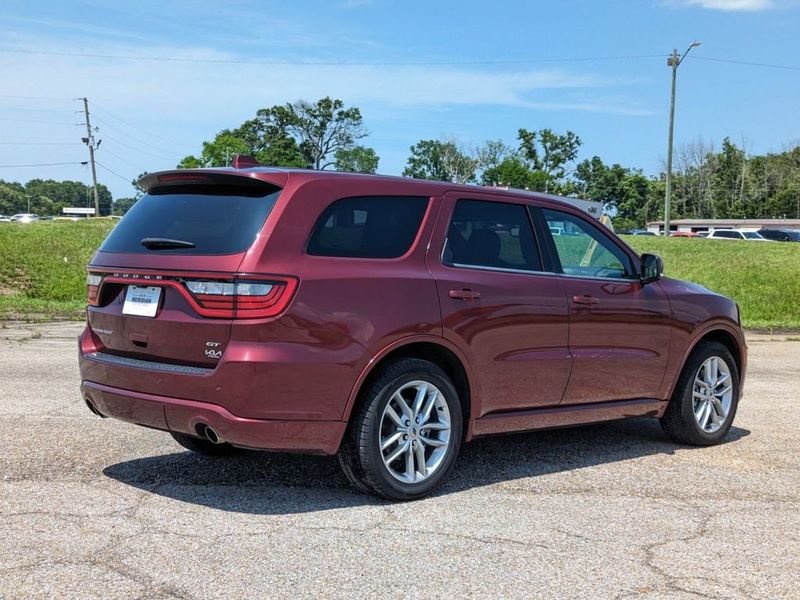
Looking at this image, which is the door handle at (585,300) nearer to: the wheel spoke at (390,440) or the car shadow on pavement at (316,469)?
the car shadow on pavement at (316,469)

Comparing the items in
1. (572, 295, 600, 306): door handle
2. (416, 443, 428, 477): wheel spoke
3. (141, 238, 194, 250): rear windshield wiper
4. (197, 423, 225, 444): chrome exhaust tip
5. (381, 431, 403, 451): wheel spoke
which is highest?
(141, 238, 194, 250): rear windshield wiper

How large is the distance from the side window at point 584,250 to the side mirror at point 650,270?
0.10 metres

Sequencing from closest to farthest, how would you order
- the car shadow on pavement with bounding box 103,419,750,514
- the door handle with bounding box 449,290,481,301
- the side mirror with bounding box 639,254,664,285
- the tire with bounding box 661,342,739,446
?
1. the car shadow on pavement with bounding box 103,419,750,514
2. the door handle with bounding box 449,290,481,301
3. the side mirror with bounding box 639,254,664,285
4. the tire with bounding box 661,342,739,446

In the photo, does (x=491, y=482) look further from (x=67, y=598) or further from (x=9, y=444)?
(x=9, y=444)

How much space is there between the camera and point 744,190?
113 meters

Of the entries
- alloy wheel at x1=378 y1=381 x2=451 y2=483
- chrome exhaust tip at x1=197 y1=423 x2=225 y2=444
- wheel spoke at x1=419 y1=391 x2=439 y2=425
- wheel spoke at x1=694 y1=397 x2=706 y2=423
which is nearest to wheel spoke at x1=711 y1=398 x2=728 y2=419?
wheel spoke at x1=694 y1=397 x2=706 y2=423

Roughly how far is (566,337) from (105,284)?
283 centimetres

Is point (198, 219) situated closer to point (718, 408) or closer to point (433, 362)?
point (433, 362)

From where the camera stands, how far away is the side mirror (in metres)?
6.53

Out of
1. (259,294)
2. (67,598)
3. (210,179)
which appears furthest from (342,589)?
(210,179)

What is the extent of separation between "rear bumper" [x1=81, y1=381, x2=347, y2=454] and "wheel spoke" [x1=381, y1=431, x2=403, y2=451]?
0.92 feet

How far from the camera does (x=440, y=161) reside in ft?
358

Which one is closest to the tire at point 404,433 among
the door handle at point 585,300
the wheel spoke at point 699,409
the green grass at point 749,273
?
the door handle at point 585,300

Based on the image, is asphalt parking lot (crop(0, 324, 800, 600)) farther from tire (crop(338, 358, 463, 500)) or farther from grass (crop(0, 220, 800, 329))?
grass (crop(0, 220, 800, 329))
